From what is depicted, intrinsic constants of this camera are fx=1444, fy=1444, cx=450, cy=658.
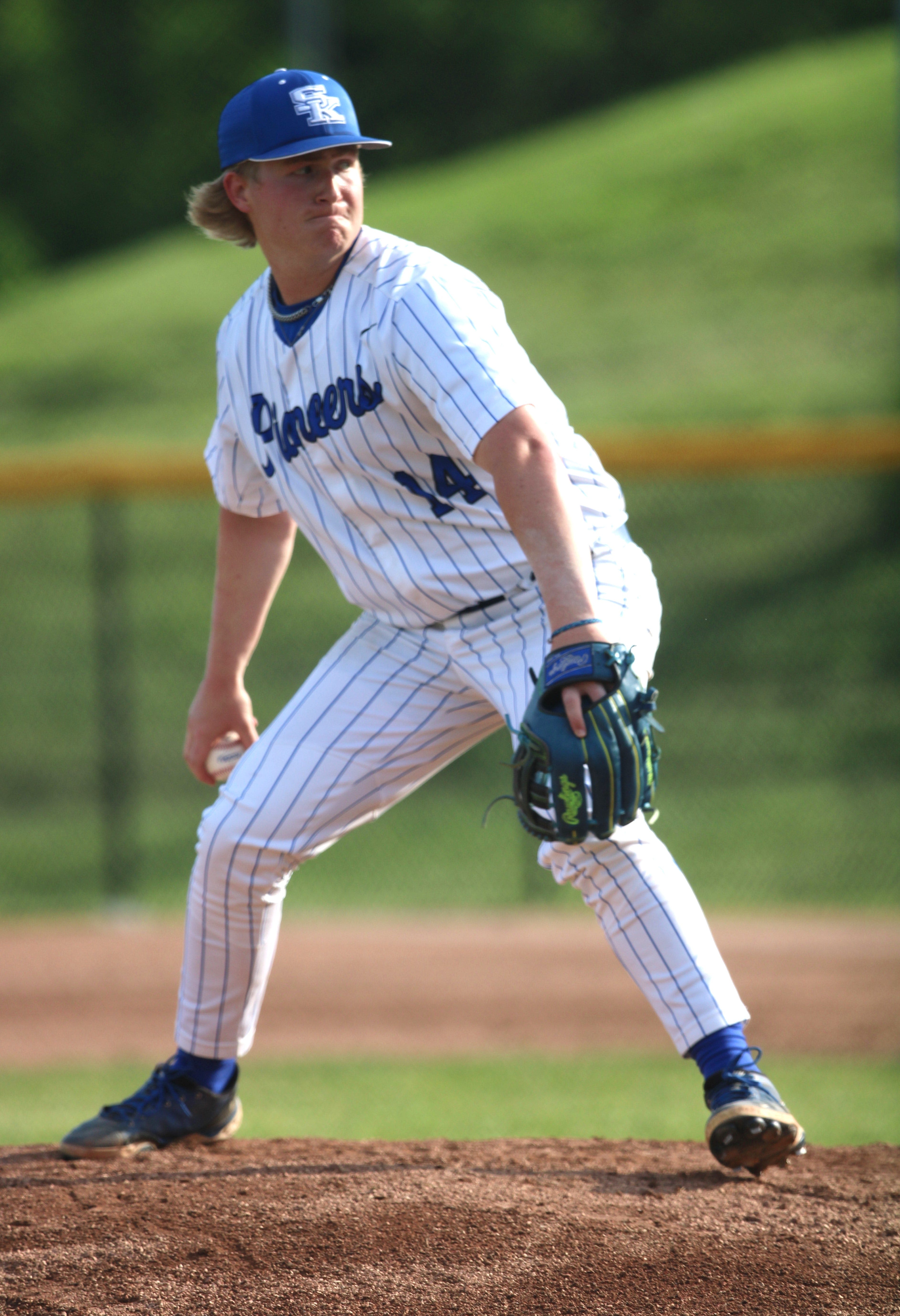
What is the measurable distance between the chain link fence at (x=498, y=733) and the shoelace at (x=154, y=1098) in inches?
196

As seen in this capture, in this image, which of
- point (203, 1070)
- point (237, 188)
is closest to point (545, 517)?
point (237, 188)

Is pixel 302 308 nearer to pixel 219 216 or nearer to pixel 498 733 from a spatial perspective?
pixel 219 216

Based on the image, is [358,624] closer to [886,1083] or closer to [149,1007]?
[886,1083]

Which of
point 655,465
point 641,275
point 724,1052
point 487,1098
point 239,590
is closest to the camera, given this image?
point 724,1052

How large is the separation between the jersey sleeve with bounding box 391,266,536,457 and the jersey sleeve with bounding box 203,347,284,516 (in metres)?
0.58

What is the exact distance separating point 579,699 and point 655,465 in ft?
17.8

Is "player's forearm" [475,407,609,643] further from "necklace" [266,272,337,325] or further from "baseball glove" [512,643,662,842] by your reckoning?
"necklace" [266,272,337,325]

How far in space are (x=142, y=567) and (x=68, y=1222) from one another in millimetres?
10456

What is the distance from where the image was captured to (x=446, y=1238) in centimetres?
231

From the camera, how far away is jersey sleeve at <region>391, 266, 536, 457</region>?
238cm

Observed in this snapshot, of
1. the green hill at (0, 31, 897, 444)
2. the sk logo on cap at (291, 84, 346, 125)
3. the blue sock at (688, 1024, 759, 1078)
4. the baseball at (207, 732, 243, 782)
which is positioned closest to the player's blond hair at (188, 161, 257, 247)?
the sk logo on cap at (291, 84, 346, 125)

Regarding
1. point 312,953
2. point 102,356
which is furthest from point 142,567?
point 102,356

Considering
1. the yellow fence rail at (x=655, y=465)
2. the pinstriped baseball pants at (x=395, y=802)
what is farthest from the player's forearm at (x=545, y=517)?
the yellow fence rail at (x=655, y=465)

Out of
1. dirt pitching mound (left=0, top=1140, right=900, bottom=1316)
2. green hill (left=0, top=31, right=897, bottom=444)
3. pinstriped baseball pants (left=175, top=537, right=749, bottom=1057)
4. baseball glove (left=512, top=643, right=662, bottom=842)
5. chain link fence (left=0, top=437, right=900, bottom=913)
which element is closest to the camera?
dirt pitching mound (left=0, top=1140, right=900, bottom=1316)
